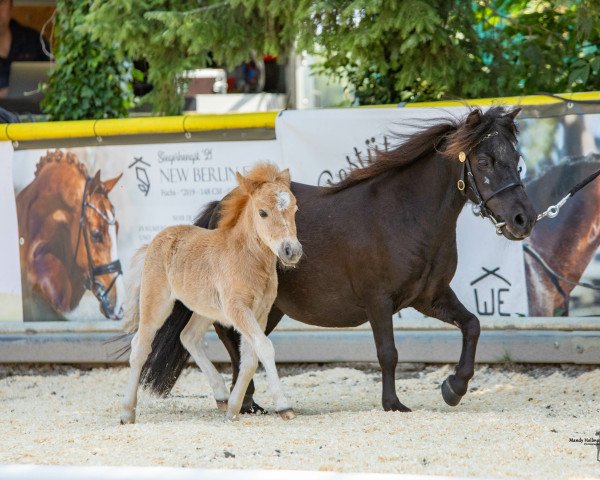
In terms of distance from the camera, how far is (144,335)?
6969 millimetres

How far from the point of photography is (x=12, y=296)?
959 centimetres

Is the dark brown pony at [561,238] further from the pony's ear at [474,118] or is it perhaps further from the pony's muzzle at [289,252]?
the pony's muzzle at [289,252]

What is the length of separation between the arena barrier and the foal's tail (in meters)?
1.59

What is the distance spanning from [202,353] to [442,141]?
7.04ft

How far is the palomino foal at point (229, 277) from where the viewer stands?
6.29 meters

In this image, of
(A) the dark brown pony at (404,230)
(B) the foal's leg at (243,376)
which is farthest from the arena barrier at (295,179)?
(B) the foal's leg at (243,376)

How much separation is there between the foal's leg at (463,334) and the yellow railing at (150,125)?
196cm

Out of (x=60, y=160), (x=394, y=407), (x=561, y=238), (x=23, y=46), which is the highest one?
(x=23, y=46)

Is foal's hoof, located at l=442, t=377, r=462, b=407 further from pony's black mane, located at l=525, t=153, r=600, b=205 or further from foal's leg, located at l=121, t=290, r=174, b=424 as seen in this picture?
pony's black mane, located at l=525, t=153, r=600, b=205

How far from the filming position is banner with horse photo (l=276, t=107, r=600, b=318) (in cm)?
800

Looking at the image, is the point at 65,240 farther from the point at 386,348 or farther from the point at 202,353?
the point at 386,348

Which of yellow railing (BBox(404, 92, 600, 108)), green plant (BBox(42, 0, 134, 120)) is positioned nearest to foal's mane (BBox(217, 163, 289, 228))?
yellow railing (BBox(404, 92, 600, 108))

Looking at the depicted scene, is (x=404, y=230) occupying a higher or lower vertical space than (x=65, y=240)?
higher

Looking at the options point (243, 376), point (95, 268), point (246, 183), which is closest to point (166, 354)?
point (243, 376)
